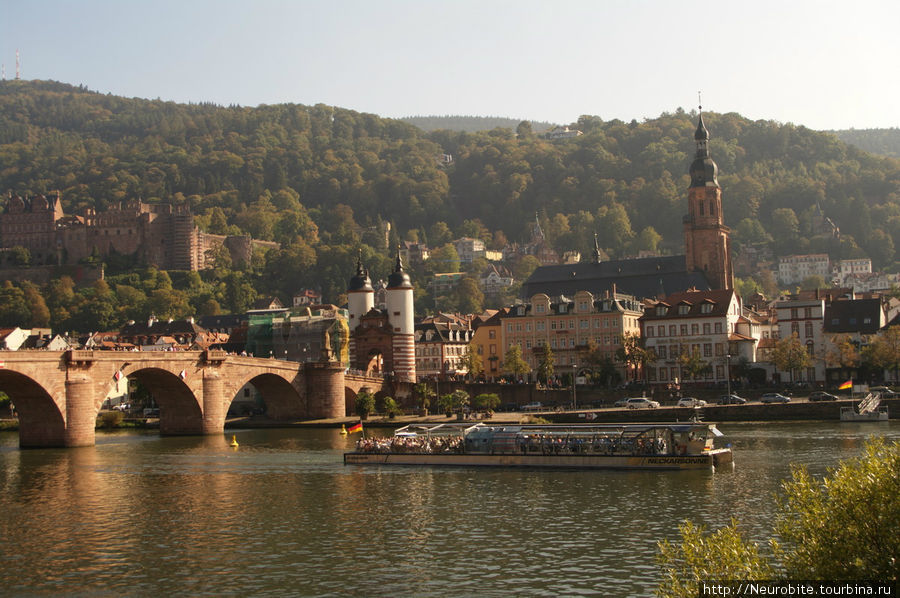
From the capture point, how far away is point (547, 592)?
96.5 ft

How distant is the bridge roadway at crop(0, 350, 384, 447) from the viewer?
6719 cm

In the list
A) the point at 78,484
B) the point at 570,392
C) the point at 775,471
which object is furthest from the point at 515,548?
the point at 570,392

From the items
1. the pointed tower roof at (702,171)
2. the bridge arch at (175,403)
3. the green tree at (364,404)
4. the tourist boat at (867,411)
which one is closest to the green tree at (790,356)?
the tourist boat at (867,411)

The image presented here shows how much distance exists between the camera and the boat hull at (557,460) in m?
52.4

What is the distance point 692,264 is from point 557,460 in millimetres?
92158

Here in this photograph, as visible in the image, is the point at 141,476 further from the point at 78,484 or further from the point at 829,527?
the point at 829,527

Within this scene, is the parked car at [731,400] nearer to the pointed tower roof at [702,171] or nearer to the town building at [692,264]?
the town building at [692,264]

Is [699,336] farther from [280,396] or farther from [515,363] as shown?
[280,396]

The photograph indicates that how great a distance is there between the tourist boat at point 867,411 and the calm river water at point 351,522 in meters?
15.3

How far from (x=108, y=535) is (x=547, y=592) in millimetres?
16762

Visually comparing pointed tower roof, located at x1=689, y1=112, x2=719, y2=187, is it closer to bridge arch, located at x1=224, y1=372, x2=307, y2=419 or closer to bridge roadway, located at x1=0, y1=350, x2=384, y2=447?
bridge roadway, located at x1=0, y1=350, x2=384, y2=447

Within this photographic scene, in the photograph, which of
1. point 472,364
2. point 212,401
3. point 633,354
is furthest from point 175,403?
point 633,354

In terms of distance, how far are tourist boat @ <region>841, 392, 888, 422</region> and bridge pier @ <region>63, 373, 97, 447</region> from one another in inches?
1886

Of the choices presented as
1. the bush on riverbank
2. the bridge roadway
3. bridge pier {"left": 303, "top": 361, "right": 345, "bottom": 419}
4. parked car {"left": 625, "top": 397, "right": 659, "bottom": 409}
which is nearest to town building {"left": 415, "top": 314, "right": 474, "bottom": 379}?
the bridge roadway
